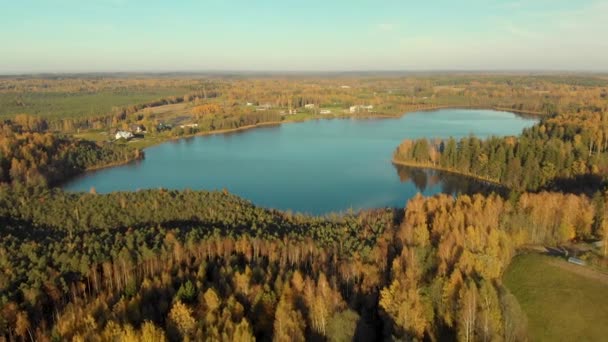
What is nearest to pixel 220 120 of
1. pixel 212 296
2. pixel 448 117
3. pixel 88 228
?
pixel 448 117

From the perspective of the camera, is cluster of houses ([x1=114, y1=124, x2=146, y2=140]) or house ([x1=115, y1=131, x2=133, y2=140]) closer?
house ([x1=115, y1=131, x2=133, y2=140])

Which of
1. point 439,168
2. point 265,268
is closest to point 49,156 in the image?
point 265,268

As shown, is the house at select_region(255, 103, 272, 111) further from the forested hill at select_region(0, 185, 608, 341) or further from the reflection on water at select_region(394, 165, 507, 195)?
the forested hill at select_region(0, 185, 608, 341)

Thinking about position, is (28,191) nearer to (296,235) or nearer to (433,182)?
(296,235)

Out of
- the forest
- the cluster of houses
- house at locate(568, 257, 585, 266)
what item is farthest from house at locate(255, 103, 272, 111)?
house at locate(568, 257, 585, 266)

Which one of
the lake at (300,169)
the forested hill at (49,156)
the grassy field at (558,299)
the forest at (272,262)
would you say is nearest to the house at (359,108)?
the lake at (300,169)

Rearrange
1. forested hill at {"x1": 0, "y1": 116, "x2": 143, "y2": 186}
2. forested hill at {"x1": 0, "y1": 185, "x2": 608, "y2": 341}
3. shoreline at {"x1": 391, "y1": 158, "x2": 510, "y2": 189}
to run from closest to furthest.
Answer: forested hill at {"x1": 0, "y1": 185, "x2": 608, "y2": 341} < shoreline at {"x1": 391, "y1": 158, "x2": 510, "y2": 189} < forested hill at {"x1": 0, "y1": 116, "x2": 143, "y2": 186}

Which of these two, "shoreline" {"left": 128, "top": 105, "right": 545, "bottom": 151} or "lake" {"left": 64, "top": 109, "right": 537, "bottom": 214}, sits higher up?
"shoreline" {"left": 128, "top": 105, "right": 545, "bottom": 151}
